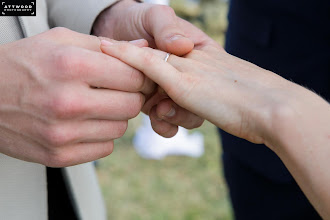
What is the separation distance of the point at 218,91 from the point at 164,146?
2.39m

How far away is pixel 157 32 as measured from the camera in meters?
1.34

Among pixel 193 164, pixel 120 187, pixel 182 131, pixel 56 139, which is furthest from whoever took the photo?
pixel 182 131

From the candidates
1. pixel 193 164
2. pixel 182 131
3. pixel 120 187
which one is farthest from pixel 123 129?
pixel 182 131

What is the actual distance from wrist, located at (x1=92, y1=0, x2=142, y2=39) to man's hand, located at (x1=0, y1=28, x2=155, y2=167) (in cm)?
36

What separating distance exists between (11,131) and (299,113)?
2.25 ft

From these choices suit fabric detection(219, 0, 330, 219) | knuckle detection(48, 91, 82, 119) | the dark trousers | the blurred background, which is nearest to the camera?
knuckle detection(48, 91, 82, 119)

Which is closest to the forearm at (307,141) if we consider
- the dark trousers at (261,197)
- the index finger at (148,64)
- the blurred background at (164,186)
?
the index finger at (148,64)

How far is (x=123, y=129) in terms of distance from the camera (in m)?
1.14

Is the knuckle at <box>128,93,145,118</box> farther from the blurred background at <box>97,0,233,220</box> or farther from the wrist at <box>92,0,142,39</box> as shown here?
the blurred background at <box>97,0,233,220</box>

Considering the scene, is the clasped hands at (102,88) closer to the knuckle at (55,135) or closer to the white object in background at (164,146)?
the knuckle at (55,135)

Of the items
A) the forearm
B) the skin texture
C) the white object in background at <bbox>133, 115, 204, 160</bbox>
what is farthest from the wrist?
the white object in background at <bbox>133, 115, 204, 160</bbox>

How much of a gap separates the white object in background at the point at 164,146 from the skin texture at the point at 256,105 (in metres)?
2.18

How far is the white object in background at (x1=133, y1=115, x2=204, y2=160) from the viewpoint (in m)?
3.40

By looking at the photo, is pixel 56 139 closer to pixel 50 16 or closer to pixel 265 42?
pixel 50 16
